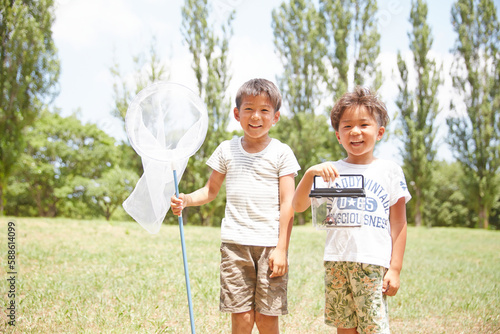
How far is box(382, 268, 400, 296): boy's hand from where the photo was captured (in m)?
1.97

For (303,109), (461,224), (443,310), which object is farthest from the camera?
(461,224)

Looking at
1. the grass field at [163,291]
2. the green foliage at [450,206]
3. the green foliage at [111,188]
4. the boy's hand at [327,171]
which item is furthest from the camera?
the green foliage at [450,206]

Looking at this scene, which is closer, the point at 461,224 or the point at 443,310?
the point at 443,310

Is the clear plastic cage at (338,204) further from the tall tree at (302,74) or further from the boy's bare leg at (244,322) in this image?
the tall tree at (302,74)

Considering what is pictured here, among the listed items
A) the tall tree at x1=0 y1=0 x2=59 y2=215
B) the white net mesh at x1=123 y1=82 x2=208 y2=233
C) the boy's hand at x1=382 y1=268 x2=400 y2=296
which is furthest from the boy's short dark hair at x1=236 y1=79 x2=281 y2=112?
the tall tree at x1=0 y1=0 x2=59 y2=215

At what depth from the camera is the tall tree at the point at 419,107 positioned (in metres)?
20.0

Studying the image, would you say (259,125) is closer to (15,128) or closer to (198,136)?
(198,136)

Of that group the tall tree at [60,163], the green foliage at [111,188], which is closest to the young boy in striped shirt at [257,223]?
the green foliage at [111,188]

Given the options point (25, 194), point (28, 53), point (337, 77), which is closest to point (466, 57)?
point (337, 77)

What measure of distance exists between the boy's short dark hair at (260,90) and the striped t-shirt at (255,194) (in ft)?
0.83

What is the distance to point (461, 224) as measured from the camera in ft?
104

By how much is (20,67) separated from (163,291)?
14664 mm

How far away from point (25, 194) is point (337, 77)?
69.8 ft

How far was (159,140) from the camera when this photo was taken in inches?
87.2
